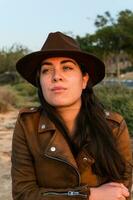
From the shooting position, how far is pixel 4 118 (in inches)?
562

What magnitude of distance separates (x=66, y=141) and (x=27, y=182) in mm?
253

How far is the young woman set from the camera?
2092mm

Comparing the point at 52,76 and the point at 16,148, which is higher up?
the point at 52,76

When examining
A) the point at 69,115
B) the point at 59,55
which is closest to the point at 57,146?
the point at 69,115

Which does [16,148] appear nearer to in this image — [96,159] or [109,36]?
[96,159]

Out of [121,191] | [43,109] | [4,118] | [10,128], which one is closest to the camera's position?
[121,191]

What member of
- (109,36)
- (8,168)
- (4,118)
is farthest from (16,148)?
(109,36)

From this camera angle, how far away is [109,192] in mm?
2066

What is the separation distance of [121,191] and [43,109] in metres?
0.52

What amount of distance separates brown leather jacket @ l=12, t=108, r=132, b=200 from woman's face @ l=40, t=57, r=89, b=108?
0.12 metres

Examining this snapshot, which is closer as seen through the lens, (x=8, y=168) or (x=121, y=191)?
(x=121, y=191)

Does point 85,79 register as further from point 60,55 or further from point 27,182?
point 27,182

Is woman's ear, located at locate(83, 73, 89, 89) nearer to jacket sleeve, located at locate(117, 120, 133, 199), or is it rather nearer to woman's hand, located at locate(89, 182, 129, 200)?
jacket sleeve, located at locate(117, 120, 133, 199)

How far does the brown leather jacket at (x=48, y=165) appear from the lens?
2.08 metres
